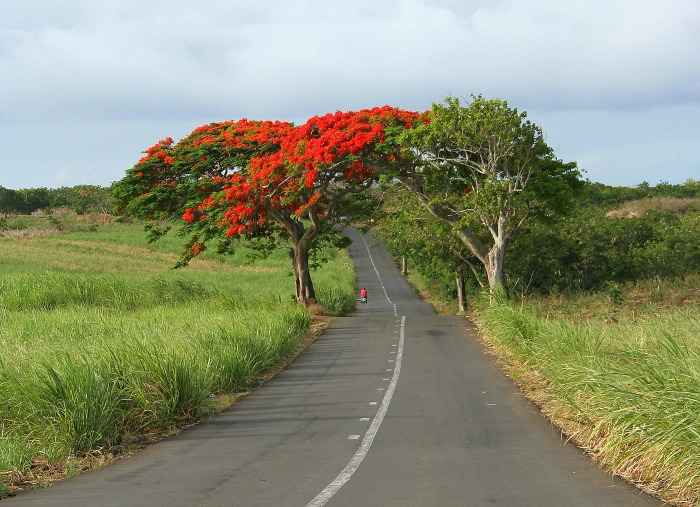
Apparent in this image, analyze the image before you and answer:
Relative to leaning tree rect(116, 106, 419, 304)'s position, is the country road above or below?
below

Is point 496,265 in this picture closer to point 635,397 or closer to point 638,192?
point 635,397

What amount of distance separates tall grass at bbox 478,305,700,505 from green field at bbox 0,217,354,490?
5517 mm

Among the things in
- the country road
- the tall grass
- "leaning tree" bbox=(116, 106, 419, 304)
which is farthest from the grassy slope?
"leaning tree" bbox=(116, 106, 419, 304)

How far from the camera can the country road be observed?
26.0ft

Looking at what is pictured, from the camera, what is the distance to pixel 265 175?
3072 centimetres

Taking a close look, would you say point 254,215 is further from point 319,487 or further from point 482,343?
point 319,487

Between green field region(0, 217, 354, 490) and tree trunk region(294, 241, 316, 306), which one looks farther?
tree trunk region(294, 241, 316, 306)

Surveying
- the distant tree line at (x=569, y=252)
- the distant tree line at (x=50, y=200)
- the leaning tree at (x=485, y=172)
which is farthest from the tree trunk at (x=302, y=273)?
the distant tree line at (x=50, y=200)

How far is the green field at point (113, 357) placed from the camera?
1052cm

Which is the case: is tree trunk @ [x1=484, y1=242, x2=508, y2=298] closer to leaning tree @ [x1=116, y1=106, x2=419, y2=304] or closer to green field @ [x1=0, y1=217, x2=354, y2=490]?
leaning tree @ [x1=116, y1=106, x2=419, y2=304]

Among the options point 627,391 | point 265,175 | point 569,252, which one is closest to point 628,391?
point 627,391

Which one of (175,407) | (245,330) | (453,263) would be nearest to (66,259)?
(453,263)

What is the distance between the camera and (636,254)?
45000 mm

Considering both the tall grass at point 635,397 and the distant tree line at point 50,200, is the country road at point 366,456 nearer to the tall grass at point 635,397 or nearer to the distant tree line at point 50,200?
the tall grass at point 635,397
